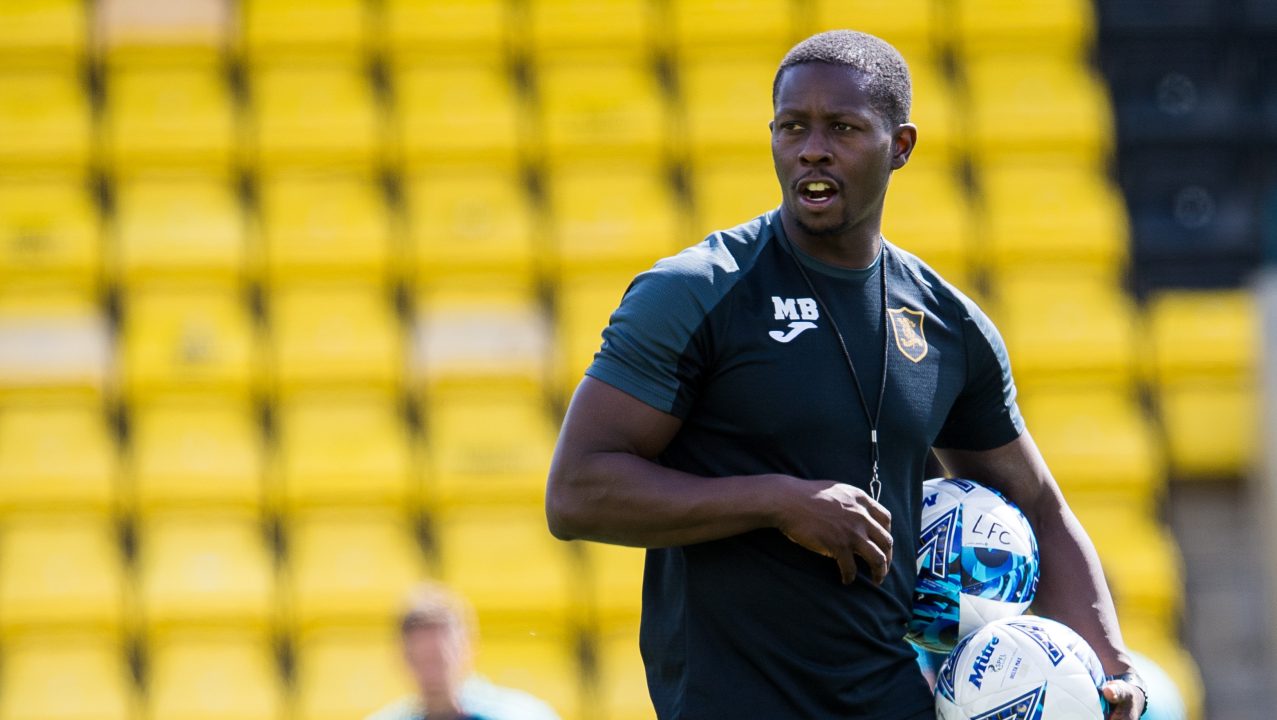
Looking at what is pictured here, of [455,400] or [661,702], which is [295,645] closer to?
[455,400]

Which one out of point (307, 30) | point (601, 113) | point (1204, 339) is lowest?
point (1204, 339)

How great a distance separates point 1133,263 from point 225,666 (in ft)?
14.9

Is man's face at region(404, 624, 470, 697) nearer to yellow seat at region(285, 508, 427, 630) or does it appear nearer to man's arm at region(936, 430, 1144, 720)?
yellow seat at region(285, 508, 427, 630)

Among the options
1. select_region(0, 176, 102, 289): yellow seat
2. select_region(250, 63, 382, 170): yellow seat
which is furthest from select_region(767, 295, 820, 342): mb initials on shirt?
select_region(0, 176, 102, 289): yellow seat

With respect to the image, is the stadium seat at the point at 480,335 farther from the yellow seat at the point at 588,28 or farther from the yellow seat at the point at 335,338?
the yellow seat at the point at 588,28

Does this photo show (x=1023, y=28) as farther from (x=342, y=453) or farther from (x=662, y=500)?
(x=662, y=500)

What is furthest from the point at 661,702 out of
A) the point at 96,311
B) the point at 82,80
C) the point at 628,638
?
the point at 82,80

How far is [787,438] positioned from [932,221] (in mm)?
5458

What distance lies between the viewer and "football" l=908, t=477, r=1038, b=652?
277cm

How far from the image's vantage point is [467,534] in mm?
7191

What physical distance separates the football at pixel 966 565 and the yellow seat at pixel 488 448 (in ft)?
14.6

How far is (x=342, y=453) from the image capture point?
7340 millimetres

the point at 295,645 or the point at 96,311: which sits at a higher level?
the point at 96,311

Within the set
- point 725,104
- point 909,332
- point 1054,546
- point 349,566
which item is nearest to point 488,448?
point 349,566
